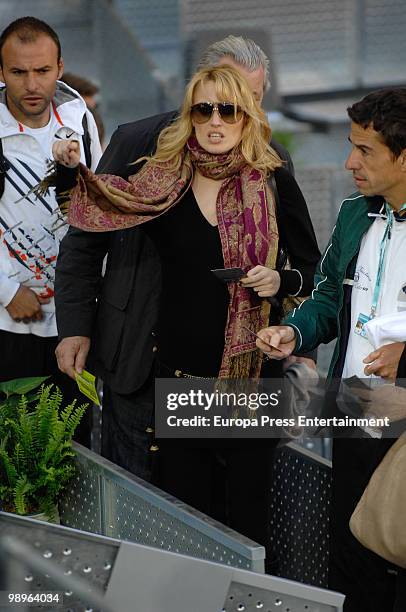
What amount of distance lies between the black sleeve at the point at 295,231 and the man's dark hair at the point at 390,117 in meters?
0.55

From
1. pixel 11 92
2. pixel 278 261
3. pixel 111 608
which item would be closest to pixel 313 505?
pixel 278 261

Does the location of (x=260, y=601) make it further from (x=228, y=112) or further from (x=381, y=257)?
(x=228, y=112)

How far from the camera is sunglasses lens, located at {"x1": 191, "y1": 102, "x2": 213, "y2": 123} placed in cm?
322

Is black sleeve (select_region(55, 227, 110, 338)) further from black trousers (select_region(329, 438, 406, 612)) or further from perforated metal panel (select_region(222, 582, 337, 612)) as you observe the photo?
perforated metal panel (select_region(222, 582, 337, 612))

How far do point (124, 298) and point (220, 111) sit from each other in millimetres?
752

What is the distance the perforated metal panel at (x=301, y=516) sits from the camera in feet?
11.1

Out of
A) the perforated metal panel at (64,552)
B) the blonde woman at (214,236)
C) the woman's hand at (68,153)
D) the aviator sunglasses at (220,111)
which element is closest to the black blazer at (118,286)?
the blonde woman at (214,236)

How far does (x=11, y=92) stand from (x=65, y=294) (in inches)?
30.8

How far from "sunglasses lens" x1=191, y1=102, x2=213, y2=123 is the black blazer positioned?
345 mm

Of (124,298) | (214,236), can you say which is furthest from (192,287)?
(124,298)

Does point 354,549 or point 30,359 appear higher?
point 30,359

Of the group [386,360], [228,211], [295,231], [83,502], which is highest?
[228,211]

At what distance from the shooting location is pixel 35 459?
3.04 metres

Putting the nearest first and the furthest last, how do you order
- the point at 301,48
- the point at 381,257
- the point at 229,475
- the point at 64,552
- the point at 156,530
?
the point at 64,552, the point at 156,530, the point at 381,257, the point at 229,475, the point at 301,48
